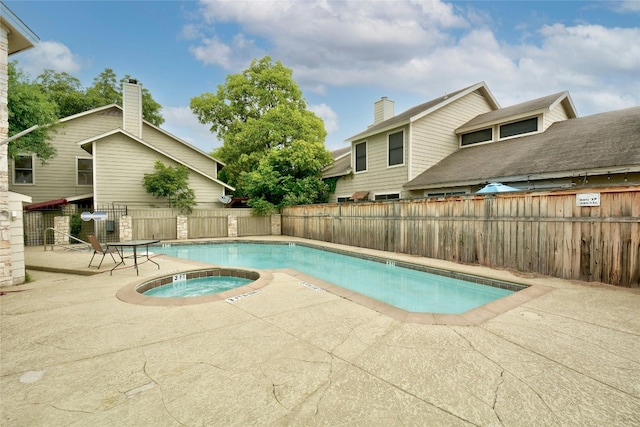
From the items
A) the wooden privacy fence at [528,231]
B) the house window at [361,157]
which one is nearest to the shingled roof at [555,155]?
the wooden privacy fence at [528,231]

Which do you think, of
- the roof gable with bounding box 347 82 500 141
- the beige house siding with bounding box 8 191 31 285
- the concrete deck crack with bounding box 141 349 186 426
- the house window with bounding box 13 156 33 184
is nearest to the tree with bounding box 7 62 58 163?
the house window with bounding box 13 156 33 184

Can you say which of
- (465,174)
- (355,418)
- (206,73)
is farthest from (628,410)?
(206,73)

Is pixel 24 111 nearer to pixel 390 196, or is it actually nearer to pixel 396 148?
pixel 396 148

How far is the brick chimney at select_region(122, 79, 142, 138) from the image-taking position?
51.7 ft

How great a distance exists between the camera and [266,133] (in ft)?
66.5

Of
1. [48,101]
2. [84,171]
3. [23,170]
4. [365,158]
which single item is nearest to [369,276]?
[365,158]

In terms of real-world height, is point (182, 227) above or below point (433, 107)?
below

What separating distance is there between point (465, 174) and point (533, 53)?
6630 millimetres

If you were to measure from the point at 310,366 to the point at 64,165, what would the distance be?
19636 millimetres

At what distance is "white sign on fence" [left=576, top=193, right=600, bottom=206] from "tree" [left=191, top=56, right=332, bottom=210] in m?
12.3

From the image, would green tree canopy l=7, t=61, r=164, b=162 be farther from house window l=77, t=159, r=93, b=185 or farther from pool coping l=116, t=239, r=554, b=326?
pool coping l=116, t=239, r=554, b=326

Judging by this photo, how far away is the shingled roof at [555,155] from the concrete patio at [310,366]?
5516 mm

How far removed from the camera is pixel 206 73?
20.1m

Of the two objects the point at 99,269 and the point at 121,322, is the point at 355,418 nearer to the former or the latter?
the point at 121,322
